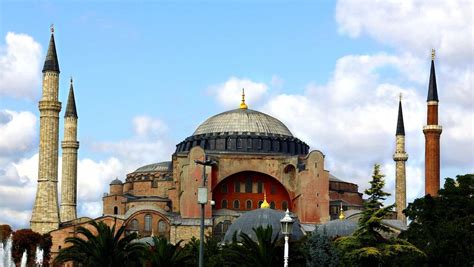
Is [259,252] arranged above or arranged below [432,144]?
below

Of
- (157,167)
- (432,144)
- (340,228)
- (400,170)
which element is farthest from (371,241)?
(157,167)

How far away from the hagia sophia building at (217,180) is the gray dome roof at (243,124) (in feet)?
0.23

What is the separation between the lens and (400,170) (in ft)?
234

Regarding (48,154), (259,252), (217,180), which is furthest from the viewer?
(217,180)

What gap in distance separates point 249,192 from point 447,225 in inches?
1161

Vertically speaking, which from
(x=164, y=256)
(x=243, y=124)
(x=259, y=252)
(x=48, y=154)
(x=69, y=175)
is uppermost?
(x=243, y=124)

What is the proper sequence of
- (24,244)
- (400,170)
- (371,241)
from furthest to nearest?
(400,170) → (24,244) → (371,241)

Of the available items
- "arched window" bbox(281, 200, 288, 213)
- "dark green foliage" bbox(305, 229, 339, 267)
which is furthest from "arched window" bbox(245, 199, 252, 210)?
"dark green foliage" bbox(305, 229, 339, 267)

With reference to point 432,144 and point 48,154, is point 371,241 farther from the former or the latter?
point 48,154

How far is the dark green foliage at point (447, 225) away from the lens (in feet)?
127

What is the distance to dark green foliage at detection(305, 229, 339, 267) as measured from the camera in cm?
3139

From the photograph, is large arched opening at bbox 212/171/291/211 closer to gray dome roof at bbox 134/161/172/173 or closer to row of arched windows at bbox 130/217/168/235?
row of arched windows at bbox 130/217/168/235

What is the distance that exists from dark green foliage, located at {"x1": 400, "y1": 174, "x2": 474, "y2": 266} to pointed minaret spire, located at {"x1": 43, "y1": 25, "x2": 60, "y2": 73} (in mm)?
27243

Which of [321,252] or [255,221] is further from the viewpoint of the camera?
[255,221]
